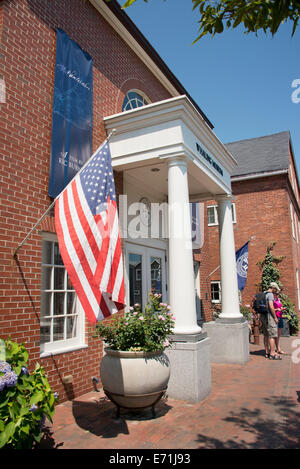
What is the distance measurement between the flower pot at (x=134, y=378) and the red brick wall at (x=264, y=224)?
41.2ft

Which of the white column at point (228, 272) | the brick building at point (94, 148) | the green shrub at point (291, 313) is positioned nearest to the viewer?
the brick building at point (94, 148)

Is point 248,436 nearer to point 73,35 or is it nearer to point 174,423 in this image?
point 174,423

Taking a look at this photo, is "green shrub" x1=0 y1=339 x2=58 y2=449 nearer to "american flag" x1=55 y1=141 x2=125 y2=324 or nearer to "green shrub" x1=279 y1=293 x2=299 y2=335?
→ "american flag" x1=55 y1=141 x2=125 y2=324

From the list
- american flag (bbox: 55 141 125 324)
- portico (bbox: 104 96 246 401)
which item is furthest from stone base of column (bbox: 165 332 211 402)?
american flag (bbox: 55 141 125 324)

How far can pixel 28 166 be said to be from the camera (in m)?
5.38

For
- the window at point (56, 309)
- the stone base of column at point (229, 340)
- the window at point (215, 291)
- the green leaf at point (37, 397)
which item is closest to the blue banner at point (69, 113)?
the window at point (56, 309)

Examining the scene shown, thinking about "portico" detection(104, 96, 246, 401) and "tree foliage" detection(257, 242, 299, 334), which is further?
"tree foliage" detection(257, 242, 299, 334)

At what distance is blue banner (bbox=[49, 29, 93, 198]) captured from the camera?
596 cm

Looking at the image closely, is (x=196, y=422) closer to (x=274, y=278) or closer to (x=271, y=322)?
(x=271, y=322)

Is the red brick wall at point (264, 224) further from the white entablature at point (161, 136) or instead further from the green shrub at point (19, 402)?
the green shrub at point (19, 402)

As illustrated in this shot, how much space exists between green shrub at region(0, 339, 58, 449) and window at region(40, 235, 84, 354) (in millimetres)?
1885

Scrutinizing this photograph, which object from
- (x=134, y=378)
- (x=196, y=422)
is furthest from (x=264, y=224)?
(x=134, y=378)

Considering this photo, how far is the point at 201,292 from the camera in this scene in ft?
42.3

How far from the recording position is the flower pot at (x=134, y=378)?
4.59 m
